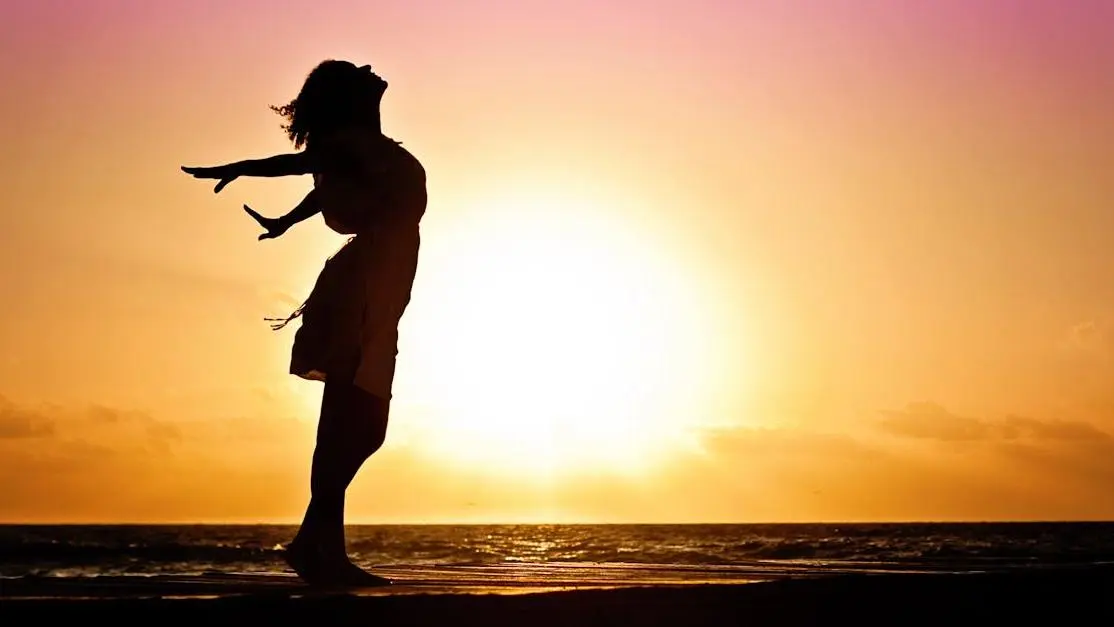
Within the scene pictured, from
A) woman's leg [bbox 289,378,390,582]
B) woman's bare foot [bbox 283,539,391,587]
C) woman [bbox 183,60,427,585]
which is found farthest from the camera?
woman [bbox 183,60,427,585]

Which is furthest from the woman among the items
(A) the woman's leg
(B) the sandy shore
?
(B) the sandy shore

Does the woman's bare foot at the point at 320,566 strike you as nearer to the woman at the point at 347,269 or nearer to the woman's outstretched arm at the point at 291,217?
the woman at the point at 347,269

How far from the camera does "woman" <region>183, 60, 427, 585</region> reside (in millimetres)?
6125

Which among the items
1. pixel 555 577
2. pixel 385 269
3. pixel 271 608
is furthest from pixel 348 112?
pixel 271 608

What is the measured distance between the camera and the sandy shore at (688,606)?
12.1ft

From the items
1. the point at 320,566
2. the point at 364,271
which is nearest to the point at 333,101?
the point at 364,271

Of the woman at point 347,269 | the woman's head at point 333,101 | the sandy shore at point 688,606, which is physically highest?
the woman's head at point 333,101

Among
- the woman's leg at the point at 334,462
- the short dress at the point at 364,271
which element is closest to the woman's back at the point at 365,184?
the short dress at the point at 364,271

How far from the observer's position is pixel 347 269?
6.30m

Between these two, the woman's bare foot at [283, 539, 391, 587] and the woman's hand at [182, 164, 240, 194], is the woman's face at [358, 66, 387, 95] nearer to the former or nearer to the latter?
the woman's hand at [182, 164, 240, 194]

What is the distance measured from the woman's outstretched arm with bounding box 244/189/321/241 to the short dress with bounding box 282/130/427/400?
0.08 m

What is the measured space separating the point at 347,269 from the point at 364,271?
0.11m

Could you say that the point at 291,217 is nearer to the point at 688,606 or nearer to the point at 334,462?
the point at 334,462

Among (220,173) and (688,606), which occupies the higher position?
(220,173)
